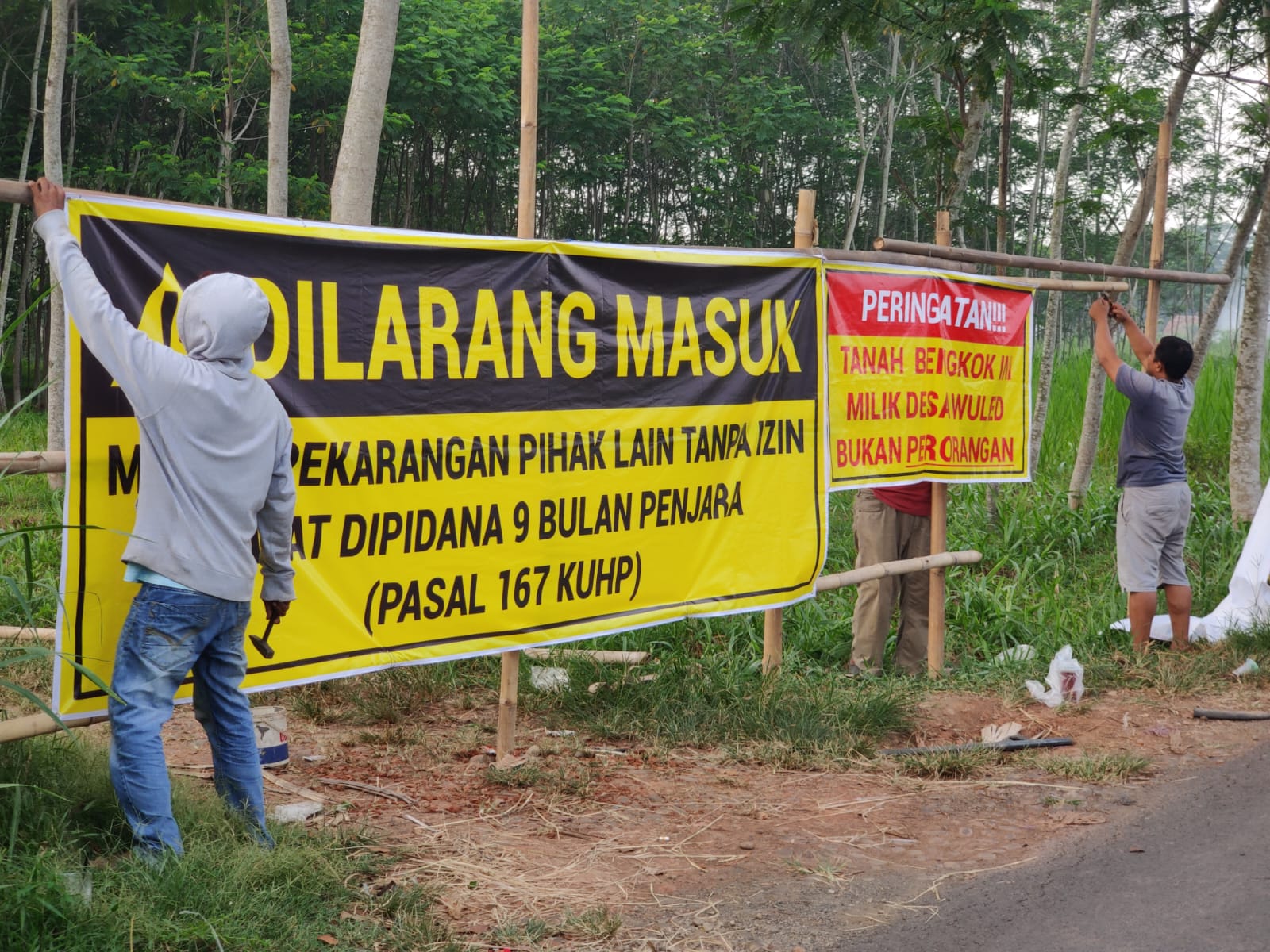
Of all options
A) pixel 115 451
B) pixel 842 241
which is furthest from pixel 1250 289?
pixel 842 241

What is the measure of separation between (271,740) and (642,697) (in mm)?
1656

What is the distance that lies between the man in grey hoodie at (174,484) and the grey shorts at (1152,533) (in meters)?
5.04

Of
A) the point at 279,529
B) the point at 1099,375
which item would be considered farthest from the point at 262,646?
the point at 1099,375

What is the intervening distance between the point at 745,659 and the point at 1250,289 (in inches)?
219

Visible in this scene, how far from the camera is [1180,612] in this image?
6945 mm

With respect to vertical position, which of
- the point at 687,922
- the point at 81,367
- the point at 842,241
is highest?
the point at 842,241

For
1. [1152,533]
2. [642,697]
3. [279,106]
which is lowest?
[642,697]

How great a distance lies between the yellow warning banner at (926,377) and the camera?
5.96 m

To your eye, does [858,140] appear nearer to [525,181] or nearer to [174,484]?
[525,181]

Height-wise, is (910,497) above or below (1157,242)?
below

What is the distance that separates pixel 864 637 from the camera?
666 cm

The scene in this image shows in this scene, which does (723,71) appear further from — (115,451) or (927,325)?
(115,451)

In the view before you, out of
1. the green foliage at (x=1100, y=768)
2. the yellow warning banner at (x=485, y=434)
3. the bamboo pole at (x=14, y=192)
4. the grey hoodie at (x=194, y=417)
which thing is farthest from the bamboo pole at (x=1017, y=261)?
the bamboo pole at (x=14, y=192)

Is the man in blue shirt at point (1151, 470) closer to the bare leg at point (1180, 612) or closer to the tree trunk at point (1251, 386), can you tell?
the bare leg at point (1180, 612)
